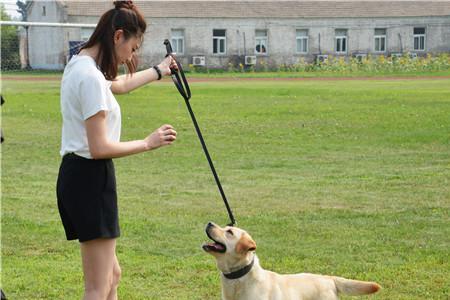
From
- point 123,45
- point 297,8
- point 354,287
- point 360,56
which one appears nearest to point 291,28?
point 297,8

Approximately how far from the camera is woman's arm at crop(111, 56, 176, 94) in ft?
17.3

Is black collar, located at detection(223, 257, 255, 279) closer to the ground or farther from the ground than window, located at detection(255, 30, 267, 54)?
closer to the ground

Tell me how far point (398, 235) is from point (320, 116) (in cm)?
1513

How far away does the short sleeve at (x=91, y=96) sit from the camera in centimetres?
443

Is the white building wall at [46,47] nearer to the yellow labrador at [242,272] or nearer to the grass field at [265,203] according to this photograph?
the grass field at [265,203]

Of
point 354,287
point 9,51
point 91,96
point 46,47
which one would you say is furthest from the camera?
point 46,47

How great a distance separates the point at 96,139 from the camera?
14.7ft

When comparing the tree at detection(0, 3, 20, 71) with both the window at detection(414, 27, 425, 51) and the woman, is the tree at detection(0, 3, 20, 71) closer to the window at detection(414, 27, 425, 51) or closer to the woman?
the woman

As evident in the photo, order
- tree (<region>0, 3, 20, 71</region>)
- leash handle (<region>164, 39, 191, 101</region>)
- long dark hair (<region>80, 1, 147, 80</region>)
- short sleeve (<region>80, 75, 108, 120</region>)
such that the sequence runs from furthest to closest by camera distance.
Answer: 1. tree (<region>0, 3, 20, 71</region>)
2. leash handle (<region>164, 39, 191, 101</region>)
3. long dark hair (<region>80, 1, 147, 80</region>)
4. short sleeve (<region>80, 75, 108, 120</region>)

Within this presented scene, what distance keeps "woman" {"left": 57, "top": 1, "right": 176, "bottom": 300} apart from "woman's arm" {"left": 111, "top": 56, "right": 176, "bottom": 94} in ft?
1.72

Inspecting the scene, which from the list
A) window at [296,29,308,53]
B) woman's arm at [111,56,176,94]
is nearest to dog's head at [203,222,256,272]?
woman's arm at [111,56,176,94]

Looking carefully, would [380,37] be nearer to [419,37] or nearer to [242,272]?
[419,37]

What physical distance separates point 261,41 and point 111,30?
2195 inches

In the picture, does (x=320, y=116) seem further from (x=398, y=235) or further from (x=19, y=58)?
(x=398, y=235)
